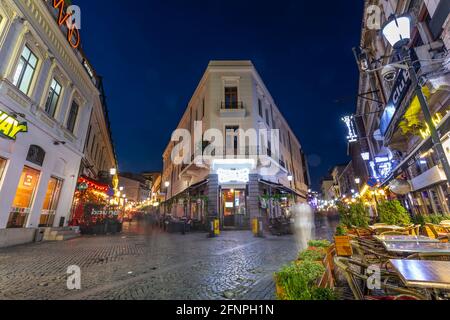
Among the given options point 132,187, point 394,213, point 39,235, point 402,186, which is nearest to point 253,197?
point 402,186

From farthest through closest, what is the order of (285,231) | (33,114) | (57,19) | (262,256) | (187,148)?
1. (187,148)
2. (285,231)
3. (57,19)
4. (33,114)
5. (262,256)

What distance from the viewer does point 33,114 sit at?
10.3m

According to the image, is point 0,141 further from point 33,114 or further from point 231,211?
point 231,211

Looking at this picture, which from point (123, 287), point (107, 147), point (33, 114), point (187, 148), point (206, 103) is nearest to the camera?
point (123, 287)

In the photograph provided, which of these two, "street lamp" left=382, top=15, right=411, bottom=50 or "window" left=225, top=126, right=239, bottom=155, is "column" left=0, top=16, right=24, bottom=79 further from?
"window" left=225, top=126, right=239, bottom=155

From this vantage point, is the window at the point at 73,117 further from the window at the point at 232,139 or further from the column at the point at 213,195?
the window at the point at 232,139

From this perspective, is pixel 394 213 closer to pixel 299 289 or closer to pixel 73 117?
pixel 299 289

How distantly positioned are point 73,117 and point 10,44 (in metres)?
6.18

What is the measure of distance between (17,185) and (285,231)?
14732 mm

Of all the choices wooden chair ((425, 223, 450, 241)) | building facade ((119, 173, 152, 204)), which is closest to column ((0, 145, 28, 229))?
wooden chair ((425, 223, 450, 241))

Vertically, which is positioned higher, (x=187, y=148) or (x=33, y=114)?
(x=187, y=148)

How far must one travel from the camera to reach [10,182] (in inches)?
349

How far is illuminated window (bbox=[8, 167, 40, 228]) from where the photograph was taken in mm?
9578

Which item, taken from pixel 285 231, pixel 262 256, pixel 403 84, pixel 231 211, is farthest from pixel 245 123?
pixel 262 256
